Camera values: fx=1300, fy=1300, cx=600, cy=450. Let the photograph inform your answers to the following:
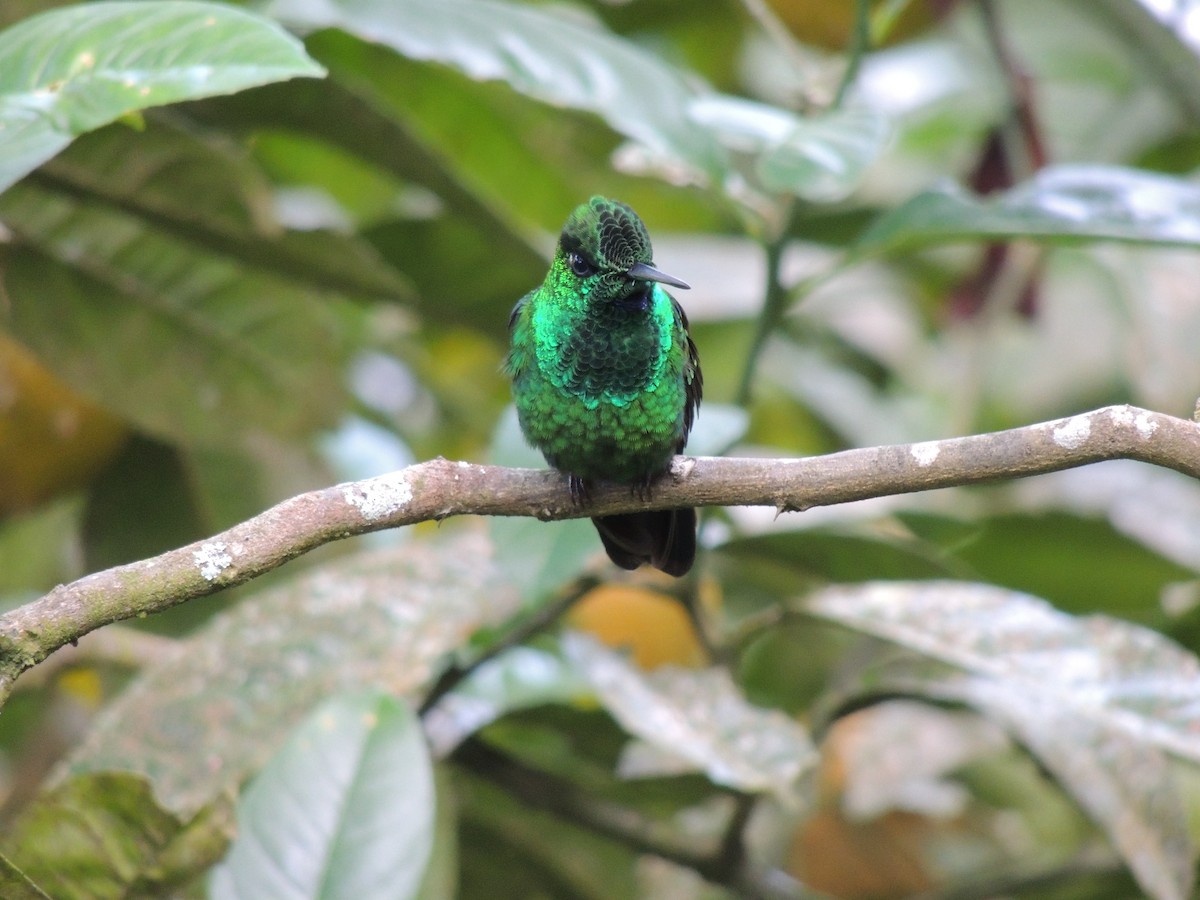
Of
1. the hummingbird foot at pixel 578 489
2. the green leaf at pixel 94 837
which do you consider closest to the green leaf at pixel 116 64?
the hummingbird foot at pixel 578 489

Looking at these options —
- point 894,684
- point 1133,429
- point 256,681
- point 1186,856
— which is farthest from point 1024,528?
point 256,681

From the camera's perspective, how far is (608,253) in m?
2.37

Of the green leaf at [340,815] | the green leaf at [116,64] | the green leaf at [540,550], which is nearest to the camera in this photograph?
the green leaf at [116,64]

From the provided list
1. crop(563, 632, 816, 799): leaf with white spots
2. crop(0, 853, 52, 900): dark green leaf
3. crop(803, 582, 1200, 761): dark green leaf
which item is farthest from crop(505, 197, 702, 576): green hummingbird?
crop(0, 853, 52, 900): dark green leaf

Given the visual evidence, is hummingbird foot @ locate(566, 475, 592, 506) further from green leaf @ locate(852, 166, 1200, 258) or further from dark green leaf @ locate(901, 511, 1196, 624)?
dark green leaf @ locate(901, 511, 1196, 624)

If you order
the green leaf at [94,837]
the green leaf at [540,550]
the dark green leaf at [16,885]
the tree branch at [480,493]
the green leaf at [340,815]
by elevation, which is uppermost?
the tree branch at [480,493]

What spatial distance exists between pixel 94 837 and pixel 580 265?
1279 mm

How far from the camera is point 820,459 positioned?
5.76 ft

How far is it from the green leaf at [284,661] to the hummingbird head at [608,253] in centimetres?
66

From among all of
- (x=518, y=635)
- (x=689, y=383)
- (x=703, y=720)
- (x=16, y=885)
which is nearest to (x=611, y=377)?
(x=689, y=383)

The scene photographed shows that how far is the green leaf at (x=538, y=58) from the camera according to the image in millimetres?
2588

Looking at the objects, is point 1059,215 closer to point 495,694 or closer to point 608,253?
point 608,253

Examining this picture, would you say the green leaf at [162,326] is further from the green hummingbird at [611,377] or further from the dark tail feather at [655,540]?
the dark tail feather at [655,540]

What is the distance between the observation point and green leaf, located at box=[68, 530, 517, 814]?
2447 millimetres
